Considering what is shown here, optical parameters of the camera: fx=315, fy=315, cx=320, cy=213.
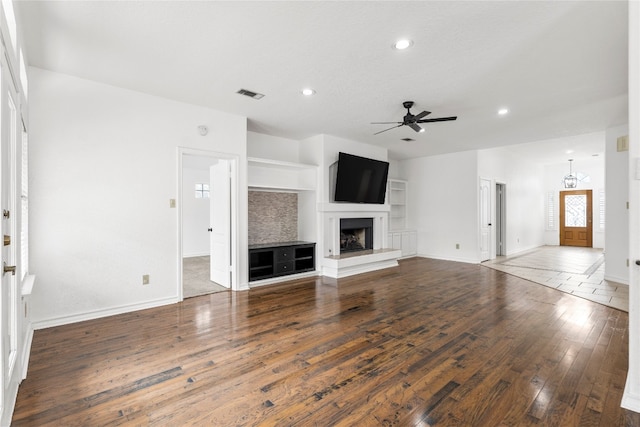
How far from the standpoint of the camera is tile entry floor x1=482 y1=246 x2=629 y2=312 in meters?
4.45

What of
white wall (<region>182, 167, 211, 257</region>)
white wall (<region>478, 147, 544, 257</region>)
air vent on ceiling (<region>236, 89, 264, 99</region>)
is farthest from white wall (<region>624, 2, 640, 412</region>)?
white wall (<region>182, 167, 211, 257</region>)

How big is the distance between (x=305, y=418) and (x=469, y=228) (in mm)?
6622

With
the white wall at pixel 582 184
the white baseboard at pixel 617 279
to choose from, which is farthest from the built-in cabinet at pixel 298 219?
the white wall at pixel 582 184

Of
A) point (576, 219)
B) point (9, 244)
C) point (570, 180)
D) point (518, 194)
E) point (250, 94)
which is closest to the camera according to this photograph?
point (9, 244)

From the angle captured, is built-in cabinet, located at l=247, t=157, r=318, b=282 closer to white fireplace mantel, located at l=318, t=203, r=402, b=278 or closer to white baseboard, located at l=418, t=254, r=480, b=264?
white fireplace mantel, located at l=318, t=203, r=402, b=278

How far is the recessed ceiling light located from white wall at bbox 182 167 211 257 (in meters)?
7.18

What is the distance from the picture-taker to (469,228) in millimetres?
7320

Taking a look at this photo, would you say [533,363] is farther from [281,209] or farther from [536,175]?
[536,175]

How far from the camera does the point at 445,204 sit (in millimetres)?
7812

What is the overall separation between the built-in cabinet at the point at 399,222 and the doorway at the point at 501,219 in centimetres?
220

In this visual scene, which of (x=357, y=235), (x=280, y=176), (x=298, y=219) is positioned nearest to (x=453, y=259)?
(x=357, y=235)

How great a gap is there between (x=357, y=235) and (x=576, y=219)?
333 inches

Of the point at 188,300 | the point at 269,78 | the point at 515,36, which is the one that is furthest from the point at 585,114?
the point at 188,300

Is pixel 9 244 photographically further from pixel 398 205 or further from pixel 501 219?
pixel 501 219
